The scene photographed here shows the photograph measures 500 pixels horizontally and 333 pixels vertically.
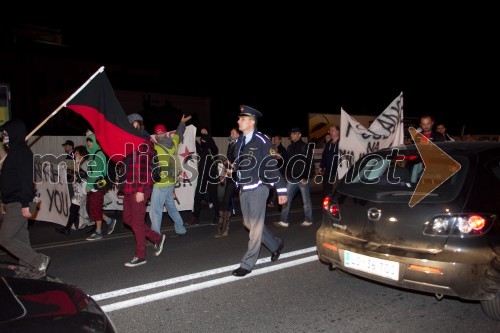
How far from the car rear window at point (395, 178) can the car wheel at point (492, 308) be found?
92 cm

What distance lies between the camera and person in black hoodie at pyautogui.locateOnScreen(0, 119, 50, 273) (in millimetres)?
4754

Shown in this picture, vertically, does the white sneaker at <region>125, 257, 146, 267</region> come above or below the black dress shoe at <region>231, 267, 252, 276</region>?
below

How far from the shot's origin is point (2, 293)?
2.31 meters

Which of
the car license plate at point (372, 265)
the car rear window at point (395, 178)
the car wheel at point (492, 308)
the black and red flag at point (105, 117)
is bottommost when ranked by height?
the car wheel at point (492, 308)

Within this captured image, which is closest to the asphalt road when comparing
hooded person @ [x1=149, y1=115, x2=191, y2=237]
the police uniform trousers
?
the police uniform trousers

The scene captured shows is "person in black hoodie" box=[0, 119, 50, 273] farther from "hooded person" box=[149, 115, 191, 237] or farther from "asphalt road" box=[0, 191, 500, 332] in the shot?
"hooded person" box=[149, 115, 191, 237]

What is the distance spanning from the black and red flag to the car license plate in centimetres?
308

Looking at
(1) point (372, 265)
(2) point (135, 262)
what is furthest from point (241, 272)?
(1) point (372, 265)

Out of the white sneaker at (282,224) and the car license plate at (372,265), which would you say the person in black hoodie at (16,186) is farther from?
the white sneaker at (282,224)

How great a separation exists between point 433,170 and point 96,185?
549 cm

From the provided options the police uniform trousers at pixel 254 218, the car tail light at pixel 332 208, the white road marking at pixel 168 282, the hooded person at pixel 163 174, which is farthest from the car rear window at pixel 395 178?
the hooded person at pixel 163 174

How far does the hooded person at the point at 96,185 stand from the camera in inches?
286

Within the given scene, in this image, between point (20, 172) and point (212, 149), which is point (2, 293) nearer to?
point (20, 172)

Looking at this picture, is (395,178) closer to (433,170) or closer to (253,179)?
(433,170)
